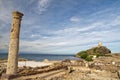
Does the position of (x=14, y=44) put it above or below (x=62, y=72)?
above

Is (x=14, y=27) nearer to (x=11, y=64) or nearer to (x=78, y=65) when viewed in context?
(x=11, y=64)

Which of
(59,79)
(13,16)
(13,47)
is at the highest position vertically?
(13,16)

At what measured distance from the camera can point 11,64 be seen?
41.3 ft

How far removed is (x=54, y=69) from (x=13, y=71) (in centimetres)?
920

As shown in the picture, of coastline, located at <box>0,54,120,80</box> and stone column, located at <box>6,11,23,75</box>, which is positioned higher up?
stone column, located at <box>6,11,23,75</box>

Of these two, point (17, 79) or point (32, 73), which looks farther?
point (32, 73)

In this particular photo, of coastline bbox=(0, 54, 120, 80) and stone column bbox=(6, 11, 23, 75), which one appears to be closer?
stone column bbox=(6, 11, 23, 75)

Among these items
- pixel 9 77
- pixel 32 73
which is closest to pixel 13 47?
pixel 9 77

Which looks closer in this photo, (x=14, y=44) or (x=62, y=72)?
→ (x=14, y=44)

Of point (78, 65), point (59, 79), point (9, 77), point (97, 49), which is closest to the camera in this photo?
point (9, 77)

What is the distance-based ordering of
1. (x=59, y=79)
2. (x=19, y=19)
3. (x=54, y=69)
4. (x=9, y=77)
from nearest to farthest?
(x=9, y=77), (x=19, y=19), (x=59, y=79), (x=54, y=69)

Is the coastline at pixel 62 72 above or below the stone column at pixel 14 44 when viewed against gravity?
below

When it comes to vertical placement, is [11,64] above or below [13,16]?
below

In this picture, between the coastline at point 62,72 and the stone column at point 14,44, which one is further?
the coastline at point 62,72
